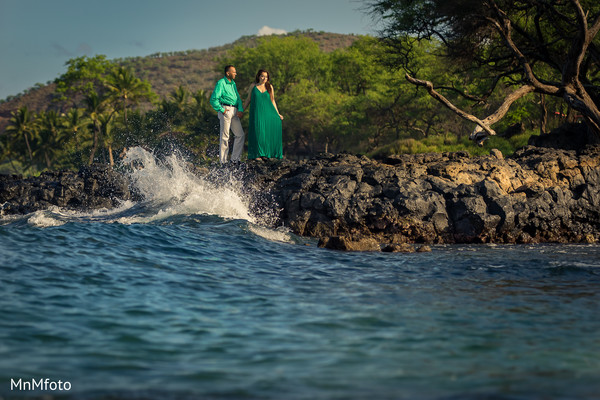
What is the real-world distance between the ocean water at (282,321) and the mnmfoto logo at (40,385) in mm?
24

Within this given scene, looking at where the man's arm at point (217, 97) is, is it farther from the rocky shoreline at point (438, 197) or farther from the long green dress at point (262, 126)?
the rocky shoreline at point (438, 197)

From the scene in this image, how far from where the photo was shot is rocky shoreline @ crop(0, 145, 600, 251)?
12.0 m

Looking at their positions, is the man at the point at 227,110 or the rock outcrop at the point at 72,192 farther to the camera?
the rock outcrop at the point at 72,192

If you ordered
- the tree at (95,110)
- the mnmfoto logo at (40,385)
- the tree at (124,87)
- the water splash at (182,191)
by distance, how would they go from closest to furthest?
the mnmfoto logo at (40,385), the water splash at (182,191), the tree at (95,110), the tree at (124,87)

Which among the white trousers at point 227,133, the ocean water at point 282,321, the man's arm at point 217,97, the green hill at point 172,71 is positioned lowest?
the ocean water at point 282,321

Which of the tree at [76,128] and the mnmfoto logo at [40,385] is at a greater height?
the tree at [76,128]

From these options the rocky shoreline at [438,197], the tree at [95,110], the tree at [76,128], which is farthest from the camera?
the tree at [76,128]

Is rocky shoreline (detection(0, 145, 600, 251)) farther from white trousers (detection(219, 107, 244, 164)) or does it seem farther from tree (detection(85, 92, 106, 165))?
tree (detection(85, 92, 106, 165))

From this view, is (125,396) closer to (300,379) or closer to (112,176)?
(300,379)

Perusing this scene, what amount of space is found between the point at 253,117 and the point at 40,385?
12.6 meters

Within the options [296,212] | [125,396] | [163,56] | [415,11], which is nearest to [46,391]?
[125,396]

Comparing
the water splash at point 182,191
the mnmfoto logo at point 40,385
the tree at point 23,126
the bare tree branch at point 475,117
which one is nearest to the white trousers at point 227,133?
the water splash at point 182,191

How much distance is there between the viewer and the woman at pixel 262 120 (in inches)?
606

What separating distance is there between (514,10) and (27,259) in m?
16.5
